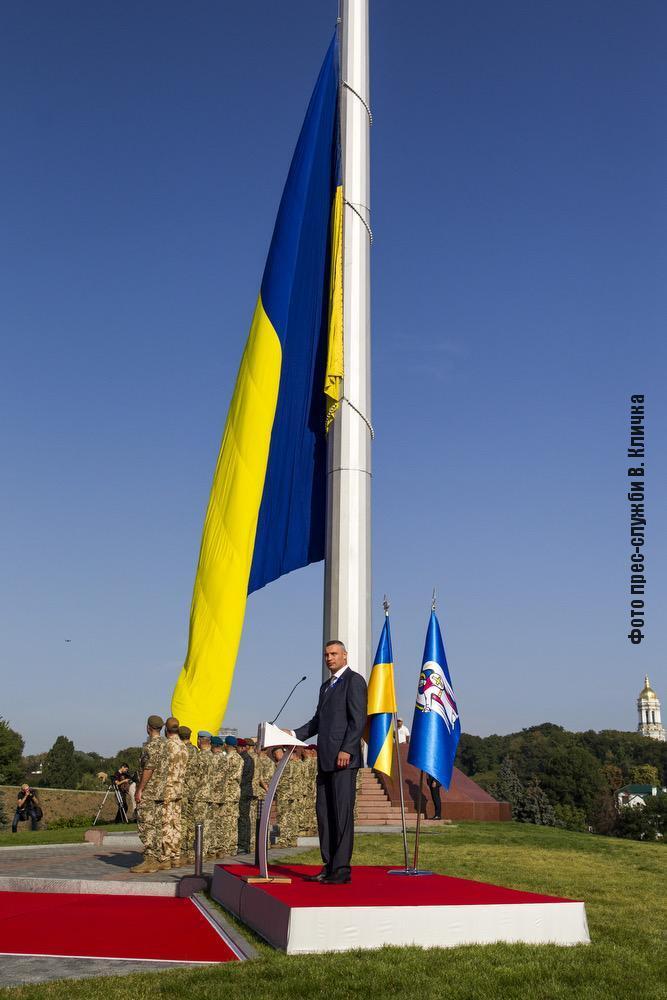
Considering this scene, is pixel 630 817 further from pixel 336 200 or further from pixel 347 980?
pixel 347 980

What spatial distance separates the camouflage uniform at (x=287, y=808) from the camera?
15.0 m

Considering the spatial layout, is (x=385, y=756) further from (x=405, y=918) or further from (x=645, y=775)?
(x=645, y=775)

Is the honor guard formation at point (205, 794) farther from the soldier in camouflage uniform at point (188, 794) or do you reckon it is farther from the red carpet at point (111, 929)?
the red carpet at point (111, 929)

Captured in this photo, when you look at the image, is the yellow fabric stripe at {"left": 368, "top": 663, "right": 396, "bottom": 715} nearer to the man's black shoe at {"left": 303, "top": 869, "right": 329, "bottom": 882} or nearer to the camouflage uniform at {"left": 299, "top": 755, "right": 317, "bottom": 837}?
the man's black shoe at {"left": 303, "top": 869, "right": 329, "bottom": 882}

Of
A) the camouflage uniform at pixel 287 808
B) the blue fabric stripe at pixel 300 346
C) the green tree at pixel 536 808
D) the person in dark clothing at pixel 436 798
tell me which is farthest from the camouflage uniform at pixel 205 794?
the green tree at pixel 536 808

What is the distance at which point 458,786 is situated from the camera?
2517 centimetres

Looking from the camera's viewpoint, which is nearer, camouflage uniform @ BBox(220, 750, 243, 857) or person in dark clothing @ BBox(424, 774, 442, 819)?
camouflage uniform @ BBox(220, 750, 243, 857)

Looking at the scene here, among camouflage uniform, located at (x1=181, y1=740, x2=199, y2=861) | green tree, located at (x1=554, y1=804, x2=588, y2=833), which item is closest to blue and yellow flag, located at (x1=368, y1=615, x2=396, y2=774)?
camouflage uniform, located at (x1=181, y1=740, x2=199, y2=861)

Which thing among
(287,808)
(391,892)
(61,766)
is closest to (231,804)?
(287,808)

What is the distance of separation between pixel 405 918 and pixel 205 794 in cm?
678

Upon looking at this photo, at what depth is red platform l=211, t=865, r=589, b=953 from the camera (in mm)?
5613

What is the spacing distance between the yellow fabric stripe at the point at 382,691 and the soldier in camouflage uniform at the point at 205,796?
362cm

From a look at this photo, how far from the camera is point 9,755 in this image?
67.0 metres

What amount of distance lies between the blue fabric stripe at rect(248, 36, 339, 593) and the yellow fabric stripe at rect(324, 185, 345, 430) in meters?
0.26
